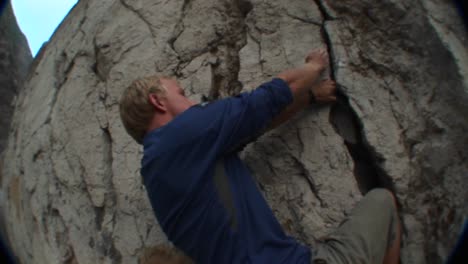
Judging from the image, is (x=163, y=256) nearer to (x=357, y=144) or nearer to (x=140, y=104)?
(x=140, y=104)

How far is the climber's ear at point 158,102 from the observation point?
2.34 metres

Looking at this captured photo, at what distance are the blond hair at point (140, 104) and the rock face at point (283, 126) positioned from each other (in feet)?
1.58

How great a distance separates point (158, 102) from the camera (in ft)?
7.71

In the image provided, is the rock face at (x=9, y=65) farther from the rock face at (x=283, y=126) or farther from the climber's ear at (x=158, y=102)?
the climber's ear at (x=158, y=102)

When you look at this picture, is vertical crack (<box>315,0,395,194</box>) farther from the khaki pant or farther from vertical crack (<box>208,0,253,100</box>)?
vertical crack (<box>208,0,253,100</box>)

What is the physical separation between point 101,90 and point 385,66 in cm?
144

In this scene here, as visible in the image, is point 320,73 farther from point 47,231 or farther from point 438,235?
point 47,231

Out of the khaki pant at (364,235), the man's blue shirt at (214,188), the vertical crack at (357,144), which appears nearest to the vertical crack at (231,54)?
Result: the vertical crack at (357,144)

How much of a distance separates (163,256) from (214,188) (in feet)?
1.93

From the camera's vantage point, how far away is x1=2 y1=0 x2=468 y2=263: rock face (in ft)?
8.50

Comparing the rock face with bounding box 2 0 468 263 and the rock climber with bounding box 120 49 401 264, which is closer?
the rock climber with bounding box 120 49 401 264

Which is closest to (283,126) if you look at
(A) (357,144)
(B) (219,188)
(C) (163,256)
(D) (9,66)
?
(A) (357,144)

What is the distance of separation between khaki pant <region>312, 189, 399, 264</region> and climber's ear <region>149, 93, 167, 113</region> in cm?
82

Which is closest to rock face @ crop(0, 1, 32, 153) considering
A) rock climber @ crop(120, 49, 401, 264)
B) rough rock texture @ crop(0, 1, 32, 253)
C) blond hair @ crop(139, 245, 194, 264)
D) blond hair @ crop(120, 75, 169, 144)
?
rough rock texture @ crop(0, 1, 32, 253)
